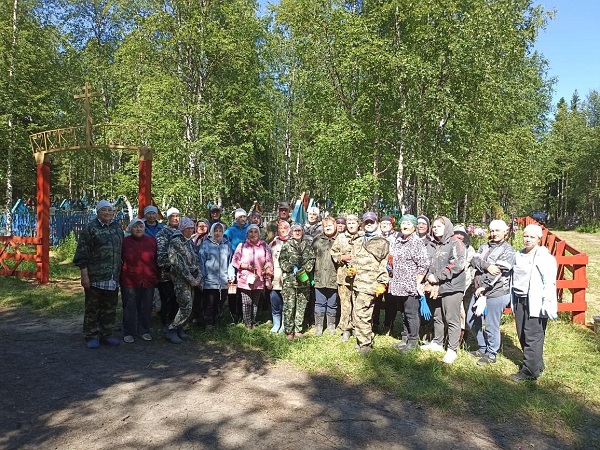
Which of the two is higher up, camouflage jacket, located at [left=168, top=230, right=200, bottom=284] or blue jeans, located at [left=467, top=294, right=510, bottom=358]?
camouflage jacket, located at [left=168, top=230, right=200, bottom=284]

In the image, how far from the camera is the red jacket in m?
5.69

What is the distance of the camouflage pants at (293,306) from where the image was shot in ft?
20.2

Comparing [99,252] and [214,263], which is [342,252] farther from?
[99,252]

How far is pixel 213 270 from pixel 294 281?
4.11 ft

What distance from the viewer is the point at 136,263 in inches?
224

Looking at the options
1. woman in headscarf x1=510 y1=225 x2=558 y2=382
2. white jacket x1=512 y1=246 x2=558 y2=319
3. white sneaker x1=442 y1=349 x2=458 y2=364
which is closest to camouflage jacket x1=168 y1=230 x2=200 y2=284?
white sneaker x1=442 y1=349 x2=458 y2=364

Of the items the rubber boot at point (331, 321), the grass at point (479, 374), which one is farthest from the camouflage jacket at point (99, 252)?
the rubber boot at point (331, 321)

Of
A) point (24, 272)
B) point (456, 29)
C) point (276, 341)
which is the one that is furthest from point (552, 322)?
point (24, 272)

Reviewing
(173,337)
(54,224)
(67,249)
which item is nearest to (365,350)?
(173,337)

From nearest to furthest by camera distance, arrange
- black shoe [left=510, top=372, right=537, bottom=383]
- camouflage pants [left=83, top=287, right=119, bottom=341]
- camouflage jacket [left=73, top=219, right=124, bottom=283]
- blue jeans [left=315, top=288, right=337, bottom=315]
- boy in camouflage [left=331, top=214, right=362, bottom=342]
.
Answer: black shoe [left=510, top=372, right=537, bottom=383] → camouflage jacket [left=73, top=219, right=124, bottom=283] → camouflage pants [left=83, top=287, right=119, bottom=341] → boy in camouflage [left=331, top=214, right=362, bottom=342] → blue jeans [left=315, top=288, right=337, bottom=315]

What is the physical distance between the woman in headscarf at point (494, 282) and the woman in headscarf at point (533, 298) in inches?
8.9

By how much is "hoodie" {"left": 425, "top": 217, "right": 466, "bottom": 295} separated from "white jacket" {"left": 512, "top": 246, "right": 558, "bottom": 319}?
0.84 m

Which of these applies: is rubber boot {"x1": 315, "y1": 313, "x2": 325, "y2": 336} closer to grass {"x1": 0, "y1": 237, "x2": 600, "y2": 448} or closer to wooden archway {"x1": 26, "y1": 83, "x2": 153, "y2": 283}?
grass {"x1": 0, "y1": 237, "x2": 600, "y2": 448}

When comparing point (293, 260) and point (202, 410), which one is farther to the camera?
point (293, 260)
